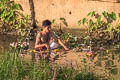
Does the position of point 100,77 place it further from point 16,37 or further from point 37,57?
point 16,37

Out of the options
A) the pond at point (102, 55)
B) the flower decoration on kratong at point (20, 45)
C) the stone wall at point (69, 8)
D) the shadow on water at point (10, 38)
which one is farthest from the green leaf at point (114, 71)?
the stone wall at point (69, 8)

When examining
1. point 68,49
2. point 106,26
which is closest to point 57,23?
point 106,26

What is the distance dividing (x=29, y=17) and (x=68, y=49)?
9.54 feet

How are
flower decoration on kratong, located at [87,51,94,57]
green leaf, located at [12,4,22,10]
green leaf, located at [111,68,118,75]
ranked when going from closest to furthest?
1. green leaf, located at [111,68,118,75]
2. flower decoration on kratong, located at [87,51,94,57]
3. green leaf, located at [12,4,22,10]

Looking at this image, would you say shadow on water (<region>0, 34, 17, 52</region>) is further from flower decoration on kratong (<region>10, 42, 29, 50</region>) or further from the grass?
the grass

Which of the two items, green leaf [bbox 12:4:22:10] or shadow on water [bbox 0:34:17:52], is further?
green leaf [bbox 12:4:22:10]

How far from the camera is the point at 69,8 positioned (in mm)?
13094

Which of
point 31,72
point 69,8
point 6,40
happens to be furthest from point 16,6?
point 31,72

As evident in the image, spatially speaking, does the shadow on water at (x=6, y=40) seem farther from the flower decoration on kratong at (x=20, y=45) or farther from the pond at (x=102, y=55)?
the flower decoration on kratong at (x=20, y=45)

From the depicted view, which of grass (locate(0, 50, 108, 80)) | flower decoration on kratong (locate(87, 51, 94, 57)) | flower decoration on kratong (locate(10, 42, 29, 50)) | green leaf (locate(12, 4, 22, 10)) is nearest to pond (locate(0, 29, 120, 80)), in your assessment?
flower decoration on kratong (locate(87, 51, 94, 57))

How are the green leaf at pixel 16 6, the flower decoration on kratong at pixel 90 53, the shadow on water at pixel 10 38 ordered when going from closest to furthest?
the flower decoration on kratong at pixel 90 53 → the shadow on water at pixel 10 38 → the green leaf at pixel 16 6

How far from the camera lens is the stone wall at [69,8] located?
1262 centimetres

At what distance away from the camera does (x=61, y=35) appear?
12.7m

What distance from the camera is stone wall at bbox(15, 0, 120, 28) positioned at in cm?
1262
